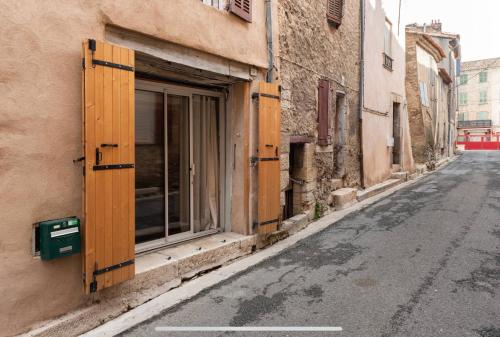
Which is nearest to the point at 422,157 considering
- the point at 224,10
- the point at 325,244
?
the point at 325,244

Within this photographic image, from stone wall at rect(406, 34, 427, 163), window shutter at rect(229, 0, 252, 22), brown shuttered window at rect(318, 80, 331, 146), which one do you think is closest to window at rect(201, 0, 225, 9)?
window shutter at rect(229, 0, 252, 22)

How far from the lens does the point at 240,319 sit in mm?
3652

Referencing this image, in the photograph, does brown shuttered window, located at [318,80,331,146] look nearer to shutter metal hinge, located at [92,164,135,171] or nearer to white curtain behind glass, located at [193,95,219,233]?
white curtain behind glass, located at [193,95,219,233]

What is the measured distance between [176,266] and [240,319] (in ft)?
3.92

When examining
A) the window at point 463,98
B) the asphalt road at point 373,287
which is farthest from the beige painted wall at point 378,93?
the window at point 463,98

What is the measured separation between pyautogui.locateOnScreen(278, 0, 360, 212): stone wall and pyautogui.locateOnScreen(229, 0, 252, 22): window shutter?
3.44 ft

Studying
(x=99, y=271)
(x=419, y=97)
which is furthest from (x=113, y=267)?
(x=419, y=97)

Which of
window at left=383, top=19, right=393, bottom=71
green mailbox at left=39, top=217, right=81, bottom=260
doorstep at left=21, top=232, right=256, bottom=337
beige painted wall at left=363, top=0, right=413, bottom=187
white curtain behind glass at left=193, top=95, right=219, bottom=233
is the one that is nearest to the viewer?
green mailbox at left=39, top=217, right=81, bottom=260

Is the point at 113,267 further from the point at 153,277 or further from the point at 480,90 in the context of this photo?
the point at 480,90

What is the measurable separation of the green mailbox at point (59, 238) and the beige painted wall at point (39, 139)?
10cm

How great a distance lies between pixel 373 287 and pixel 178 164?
301cm

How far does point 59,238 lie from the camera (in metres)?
3.27

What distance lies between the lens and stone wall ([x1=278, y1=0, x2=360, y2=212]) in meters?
6.93

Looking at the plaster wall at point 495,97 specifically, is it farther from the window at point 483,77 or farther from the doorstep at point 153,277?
the doorstep at point 153,277
